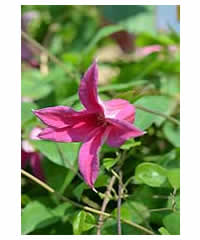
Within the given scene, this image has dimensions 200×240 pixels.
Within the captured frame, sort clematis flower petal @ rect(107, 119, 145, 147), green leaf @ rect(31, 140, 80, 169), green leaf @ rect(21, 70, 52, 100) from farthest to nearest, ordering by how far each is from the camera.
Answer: green leaf @ rect(21, 70, 52, 100), green leaf @ rect(31, 140, 80, 169), clematis flower petal @ rect(107, 119, 145, 147)

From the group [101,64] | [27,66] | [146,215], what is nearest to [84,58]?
[101,64]

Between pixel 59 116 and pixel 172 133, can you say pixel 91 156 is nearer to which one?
pixel 59 116

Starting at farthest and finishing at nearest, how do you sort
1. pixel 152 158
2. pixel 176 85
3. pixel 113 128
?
1. pixel 176 85
2. pixel 152 158
3. pixel 113 128

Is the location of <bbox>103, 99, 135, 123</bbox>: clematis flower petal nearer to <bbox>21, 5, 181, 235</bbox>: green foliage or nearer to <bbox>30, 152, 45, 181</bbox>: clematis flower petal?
<bbox>21, 5, 181, 235</bbox>: green foliage

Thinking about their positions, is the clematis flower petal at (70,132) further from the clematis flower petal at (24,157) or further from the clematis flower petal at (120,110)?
the clematis flower petal at (24,157)

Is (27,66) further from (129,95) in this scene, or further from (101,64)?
(129,95)

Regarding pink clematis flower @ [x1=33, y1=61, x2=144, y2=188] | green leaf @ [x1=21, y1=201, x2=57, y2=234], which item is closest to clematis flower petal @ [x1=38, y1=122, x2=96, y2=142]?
pink clematis flower @ [x1=33, y1=61, x2=144, y2=188]
